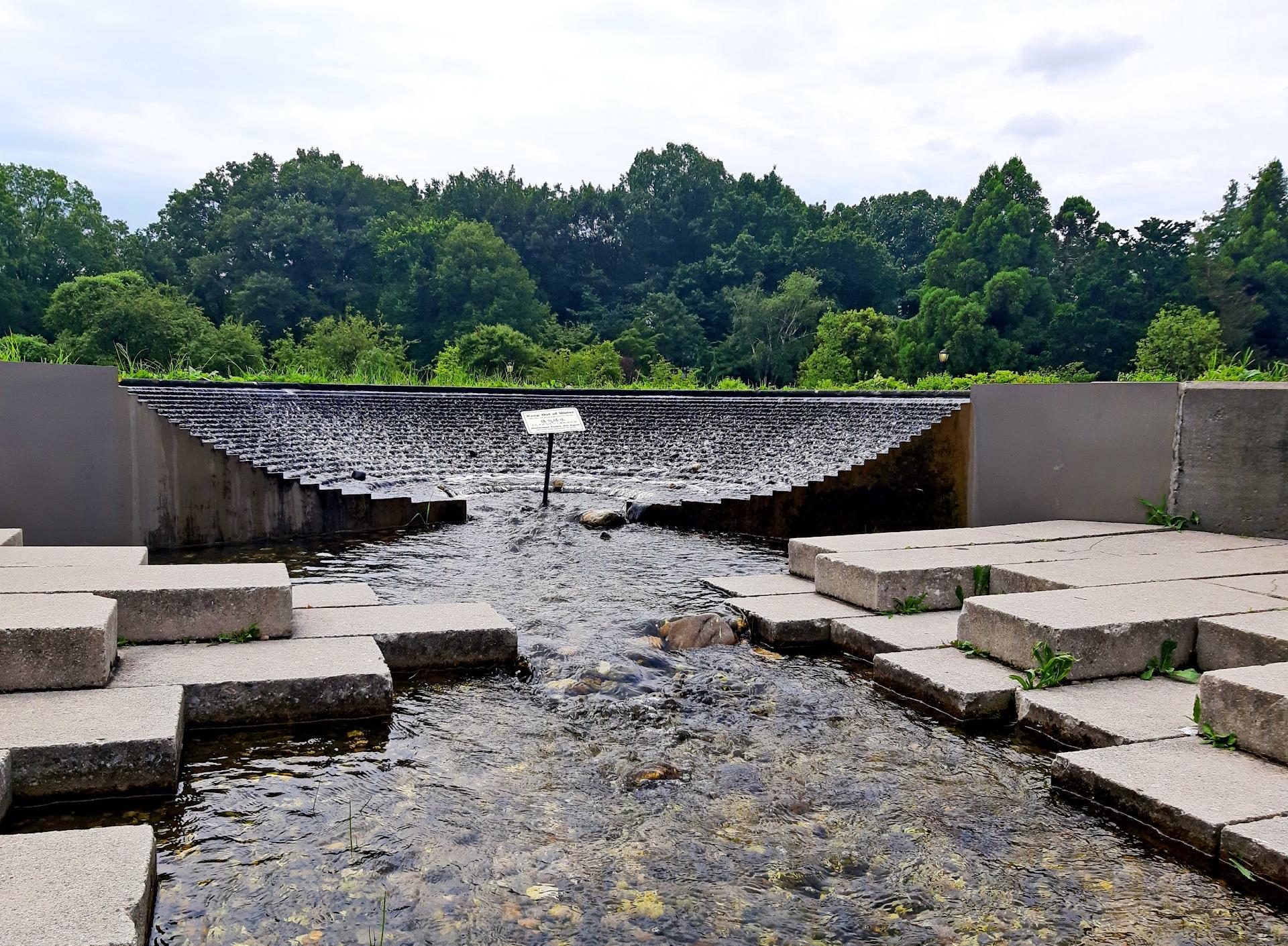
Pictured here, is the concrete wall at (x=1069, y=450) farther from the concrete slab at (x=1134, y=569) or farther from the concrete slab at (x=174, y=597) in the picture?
the concrete slab at (x=174, y=597)

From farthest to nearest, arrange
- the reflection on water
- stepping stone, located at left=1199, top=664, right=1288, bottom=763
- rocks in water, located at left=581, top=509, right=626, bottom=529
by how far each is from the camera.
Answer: rocks in water, located at left=581, top=509, right=626, bottom=529 → stepping stone, located at left=1199, top=664, right=1288, bottom=763 → the reflection on water

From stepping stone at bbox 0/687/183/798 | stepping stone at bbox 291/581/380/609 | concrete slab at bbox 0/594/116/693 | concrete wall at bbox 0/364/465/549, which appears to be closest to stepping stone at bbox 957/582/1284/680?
stepping stone at bbox 291/581/380/609

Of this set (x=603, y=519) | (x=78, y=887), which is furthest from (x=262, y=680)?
(x=603, y=519)

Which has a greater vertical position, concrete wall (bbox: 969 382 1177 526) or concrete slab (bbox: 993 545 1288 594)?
concrete wall (bbox: 969 382 1177 526)

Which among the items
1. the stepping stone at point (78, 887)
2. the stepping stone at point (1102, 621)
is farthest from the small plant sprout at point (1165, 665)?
the stepping stone at point (78, 887)

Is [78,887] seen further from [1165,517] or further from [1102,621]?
[1165,517]

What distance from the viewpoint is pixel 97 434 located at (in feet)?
25.7

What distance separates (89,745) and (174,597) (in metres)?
1.34

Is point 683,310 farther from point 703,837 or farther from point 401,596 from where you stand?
point 703,837

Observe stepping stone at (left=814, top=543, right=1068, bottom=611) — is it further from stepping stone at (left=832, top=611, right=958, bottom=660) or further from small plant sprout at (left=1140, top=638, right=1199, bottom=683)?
small plant sprout at (left=1140, top=638, right=1199, bottom=683)

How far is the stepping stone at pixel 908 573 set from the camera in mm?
5602

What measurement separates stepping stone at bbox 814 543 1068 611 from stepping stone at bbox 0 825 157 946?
13.3 ft

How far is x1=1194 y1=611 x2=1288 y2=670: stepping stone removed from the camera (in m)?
4.00

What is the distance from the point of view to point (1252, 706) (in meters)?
3.40
